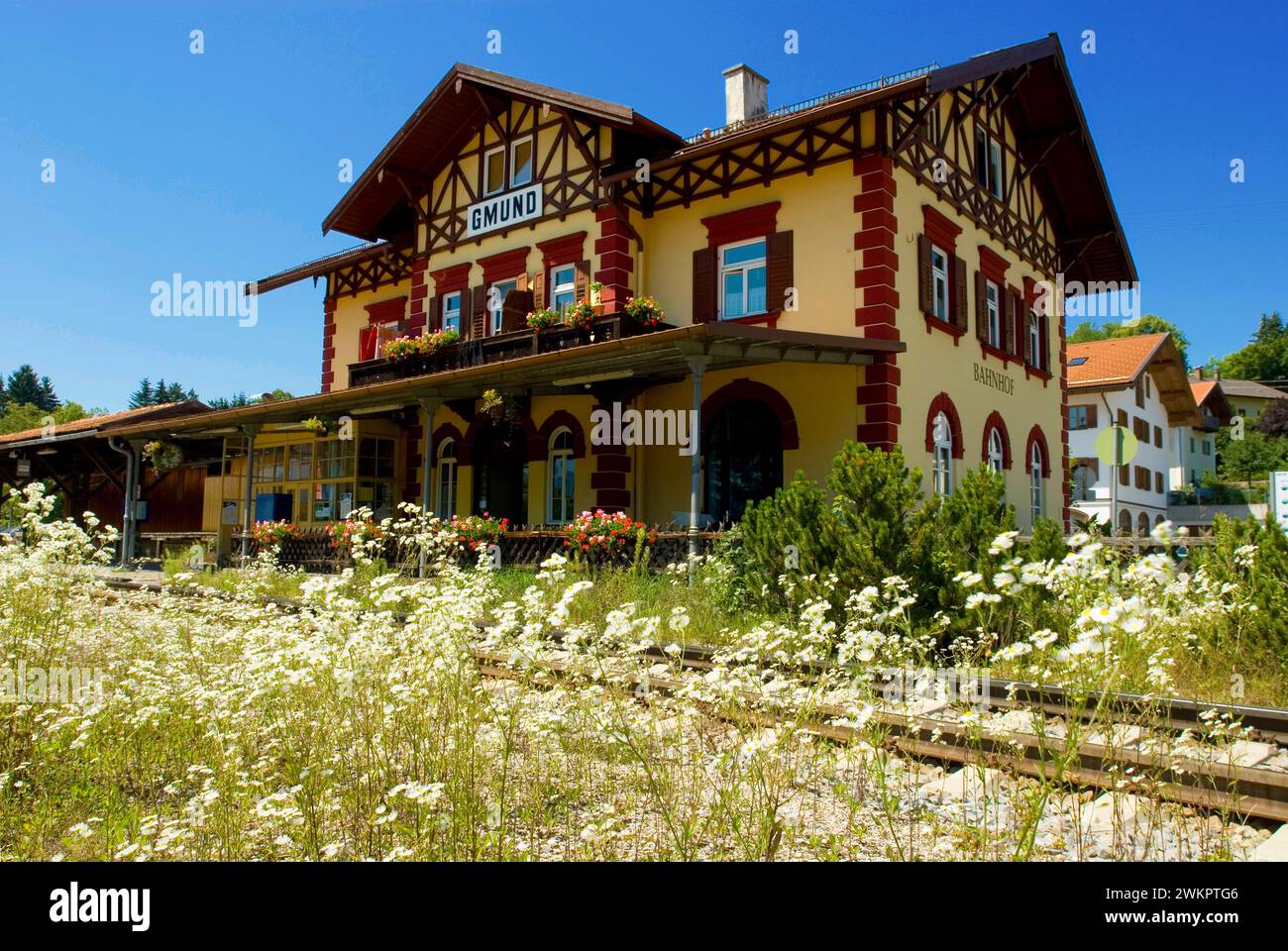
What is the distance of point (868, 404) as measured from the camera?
13.9m

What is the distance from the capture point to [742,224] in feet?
50.5

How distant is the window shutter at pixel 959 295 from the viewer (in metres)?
16.2

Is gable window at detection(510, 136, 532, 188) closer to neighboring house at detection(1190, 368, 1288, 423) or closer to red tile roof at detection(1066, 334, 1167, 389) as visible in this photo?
red tile roof at detection(1066, 334, 1167, 389)

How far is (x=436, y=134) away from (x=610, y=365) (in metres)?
8.78

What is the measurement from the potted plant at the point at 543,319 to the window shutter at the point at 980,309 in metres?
7.93

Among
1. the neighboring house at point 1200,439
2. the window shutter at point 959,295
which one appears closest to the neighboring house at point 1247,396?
the neighboring house at point 1200,439

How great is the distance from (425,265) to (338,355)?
5.16 meters

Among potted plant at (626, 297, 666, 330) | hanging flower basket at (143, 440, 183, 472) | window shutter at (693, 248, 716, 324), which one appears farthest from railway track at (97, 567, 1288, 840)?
hanging flower basket at (143, 440, 183, 472)

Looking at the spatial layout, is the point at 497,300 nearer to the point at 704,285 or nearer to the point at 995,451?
the point at 704,285

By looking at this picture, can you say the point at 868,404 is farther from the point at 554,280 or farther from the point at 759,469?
the point at 554,280

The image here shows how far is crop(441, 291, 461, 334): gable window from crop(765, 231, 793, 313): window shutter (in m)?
7.34

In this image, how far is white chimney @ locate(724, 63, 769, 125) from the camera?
17766 mm
